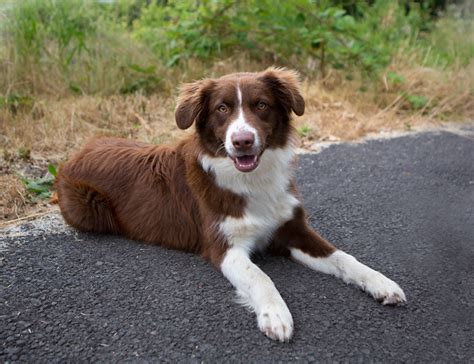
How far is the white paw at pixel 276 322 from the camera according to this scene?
267 centimetres

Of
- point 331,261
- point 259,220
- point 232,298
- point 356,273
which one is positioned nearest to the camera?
point 232,298

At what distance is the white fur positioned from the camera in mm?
2982

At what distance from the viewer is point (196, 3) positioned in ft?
25.8

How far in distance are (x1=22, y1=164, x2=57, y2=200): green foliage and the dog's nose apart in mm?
2199

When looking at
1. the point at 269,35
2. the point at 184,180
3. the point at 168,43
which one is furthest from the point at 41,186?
the point at 269,35

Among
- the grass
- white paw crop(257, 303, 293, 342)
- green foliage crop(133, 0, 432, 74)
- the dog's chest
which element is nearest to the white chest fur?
the dog's chest

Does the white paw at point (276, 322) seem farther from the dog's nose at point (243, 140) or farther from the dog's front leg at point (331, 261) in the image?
the dog's nose at point (243, 140)

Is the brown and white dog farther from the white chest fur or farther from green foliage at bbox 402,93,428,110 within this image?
green foliage at bbox 402,93,428,110

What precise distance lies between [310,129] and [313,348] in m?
4.13

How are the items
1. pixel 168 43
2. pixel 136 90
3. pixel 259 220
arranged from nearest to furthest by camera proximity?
pixel 259 220
pixel 136 90
pixel 168 43

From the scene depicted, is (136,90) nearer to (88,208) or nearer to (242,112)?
(88,208)

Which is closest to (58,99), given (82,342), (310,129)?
(310,129)

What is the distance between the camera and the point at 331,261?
131 inches

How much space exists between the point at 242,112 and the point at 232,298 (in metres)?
1.17
